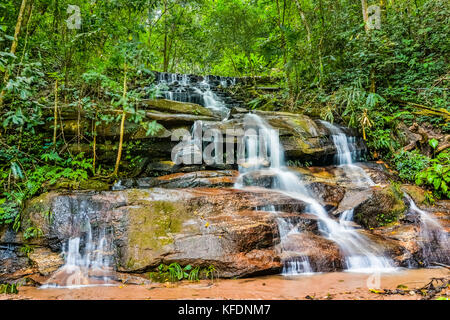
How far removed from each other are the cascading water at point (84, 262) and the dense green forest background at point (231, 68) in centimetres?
105

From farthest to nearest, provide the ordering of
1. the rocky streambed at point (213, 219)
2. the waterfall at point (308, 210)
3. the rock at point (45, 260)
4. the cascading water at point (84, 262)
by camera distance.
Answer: the waterfall at point (308, 210), the rocky streambed at point (213, 219), the rock at point (45, 260), the cascading water at point (84, 262)

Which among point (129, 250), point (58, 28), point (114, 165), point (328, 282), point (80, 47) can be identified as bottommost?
point (328, 282)

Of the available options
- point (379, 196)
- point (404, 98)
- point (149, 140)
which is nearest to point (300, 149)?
point (379, 196)

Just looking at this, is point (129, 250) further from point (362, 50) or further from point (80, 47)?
point (362, 50)

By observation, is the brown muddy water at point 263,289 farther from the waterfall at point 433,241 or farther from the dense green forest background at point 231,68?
the dense green forest background at point 231,68

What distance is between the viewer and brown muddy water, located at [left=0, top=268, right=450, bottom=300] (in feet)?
9.08

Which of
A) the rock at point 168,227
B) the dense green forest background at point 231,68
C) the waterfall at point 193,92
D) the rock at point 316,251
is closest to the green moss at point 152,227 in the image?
the rock at point 168,227

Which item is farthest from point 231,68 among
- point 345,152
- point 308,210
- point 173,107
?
point 308,210

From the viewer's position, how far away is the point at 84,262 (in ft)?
11.9

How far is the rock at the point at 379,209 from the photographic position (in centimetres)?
498

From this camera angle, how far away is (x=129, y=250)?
3.64 metres

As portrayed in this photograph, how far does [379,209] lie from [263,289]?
337 centimetres

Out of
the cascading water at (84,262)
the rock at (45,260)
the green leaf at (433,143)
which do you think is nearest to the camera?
the cascading water at (84,262)
